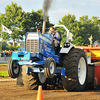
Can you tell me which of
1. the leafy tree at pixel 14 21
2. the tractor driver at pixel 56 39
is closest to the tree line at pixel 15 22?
the leafy tree at pixel 14 21

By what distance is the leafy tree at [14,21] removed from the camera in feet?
155

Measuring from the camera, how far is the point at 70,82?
7.89 m

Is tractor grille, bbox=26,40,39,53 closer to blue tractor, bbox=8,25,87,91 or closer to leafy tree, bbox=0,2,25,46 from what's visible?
blue tractor, bbox=8,25,87,91

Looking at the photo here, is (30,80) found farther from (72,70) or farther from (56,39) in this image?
(56,39)

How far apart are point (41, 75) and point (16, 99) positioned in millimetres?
2450

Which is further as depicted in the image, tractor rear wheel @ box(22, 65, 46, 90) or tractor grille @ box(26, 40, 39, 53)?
tractor rear wheel @ box(22, 65, 46, 90)

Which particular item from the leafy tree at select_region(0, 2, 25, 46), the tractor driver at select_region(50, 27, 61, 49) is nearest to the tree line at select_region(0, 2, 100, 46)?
the leafy tree at select_region(0, 2, 25, 46)

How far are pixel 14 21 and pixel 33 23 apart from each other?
246 inches

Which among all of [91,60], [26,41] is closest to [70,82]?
[26,41]

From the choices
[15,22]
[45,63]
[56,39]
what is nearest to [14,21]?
[15,22]

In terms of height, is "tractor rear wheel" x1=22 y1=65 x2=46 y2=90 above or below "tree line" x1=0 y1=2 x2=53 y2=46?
below

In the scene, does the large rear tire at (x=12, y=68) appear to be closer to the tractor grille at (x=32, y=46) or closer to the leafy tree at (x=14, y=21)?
the tractor grille at (x=32, y=46)

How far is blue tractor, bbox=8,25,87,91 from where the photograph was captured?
24.3 feet

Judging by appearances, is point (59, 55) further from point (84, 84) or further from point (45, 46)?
point (84, 84)
